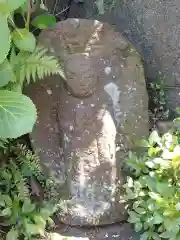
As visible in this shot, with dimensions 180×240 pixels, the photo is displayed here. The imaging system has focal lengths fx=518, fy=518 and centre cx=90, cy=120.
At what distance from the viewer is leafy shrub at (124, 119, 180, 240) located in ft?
7.50

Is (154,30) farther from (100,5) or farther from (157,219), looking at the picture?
(157,219)

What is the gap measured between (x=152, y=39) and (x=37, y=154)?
3.01 feet

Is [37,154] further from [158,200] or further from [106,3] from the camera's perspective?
[106,3]

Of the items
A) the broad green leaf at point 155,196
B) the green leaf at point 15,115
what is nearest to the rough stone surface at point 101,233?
the broad green leaf at point 155,196

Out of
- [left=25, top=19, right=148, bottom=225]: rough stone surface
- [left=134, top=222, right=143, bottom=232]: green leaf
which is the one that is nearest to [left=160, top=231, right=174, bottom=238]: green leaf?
[left=134, top=222, right=143, bottom=232]: green leaf

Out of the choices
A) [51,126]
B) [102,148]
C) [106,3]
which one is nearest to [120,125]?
[102,148]

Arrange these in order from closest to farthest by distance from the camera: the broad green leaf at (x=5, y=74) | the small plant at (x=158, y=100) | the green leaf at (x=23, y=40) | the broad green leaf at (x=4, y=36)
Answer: the broad green leaf at (x=4, y=36)
the broad green leaf at (x=5, y=74)
the green leaf at (x=23, y=40)
the small plant at (x=158, y=100)

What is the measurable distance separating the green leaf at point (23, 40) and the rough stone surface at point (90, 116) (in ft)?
0.58

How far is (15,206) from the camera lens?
2430 mm

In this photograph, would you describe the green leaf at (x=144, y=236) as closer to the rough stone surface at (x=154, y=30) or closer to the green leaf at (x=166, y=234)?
the green leaf at (x=166, y=234)

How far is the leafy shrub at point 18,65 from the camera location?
2.15 m

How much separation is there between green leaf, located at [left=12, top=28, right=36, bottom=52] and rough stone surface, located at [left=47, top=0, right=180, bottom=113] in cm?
64

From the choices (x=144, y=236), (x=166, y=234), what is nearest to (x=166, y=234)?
(x=166, y=234)

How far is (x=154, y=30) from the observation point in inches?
113
